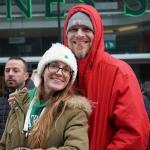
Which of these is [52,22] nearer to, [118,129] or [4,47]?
[4,47]

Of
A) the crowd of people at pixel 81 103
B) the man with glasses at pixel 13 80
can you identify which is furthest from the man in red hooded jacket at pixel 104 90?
the man with glasses at pixel 13 80

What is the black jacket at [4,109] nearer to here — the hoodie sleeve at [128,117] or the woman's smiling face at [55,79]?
the woman's smiling face at [55,79]

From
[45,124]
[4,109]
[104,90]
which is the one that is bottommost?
[4,109]

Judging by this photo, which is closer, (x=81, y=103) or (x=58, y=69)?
(x=81, y=103)

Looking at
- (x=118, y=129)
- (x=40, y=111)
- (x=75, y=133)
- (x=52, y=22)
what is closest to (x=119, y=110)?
(x=118, y=129)

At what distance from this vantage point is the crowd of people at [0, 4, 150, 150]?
1783mm

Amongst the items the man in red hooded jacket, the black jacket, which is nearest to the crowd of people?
the man in red hooded jacket

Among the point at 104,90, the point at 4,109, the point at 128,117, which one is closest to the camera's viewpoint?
the point at 128,117

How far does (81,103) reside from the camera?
1817 mm

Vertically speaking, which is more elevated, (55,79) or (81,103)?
(55,79)

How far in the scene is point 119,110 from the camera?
6.20 feet

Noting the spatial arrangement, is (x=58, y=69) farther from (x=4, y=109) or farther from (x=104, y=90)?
(x=4, y=109)

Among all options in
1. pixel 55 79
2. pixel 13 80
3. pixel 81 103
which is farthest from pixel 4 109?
pixel 81 103

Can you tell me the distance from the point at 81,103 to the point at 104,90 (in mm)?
223
